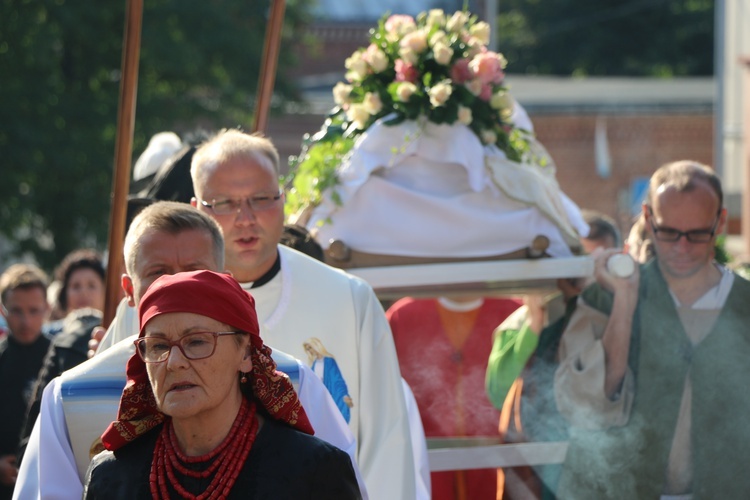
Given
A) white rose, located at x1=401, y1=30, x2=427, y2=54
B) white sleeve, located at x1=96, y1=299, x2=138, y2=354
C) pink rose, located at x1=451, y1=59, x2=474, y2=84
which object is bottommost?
white sleeve, located at x1=96, y1=299, x2=138, y2=354

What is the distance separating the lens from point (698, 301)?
538 cm

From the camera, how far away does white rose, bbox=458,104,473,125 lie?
19.0 feet

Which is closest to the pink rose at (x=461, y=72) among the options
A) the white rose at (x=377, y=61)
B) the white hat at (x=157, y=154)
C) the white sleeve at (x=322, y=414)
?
the white rose at (x=377, y=61)

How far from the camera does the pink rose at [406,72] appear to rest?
592cm

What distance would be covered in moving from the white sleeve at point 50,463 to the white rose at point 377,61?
2641 mm

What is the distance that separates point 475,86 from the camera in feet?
19.3

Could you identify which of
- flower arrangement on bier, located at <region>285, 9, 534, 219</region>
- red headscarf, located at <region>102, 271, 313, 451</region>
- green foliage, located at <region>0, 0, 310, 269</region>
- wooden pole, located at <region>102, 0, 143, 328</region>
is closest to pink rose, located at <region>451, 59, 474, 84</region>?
flower arrangement on bier, located at <region>285, 9, 534, 219</region>

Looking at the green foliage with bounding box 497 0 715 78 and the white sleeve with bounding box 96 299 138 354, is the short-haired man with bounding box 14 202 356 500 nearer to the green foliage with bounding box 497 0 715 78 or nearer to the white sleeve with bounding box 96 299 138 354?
the white sleeve with bounding box 96 299 138 354

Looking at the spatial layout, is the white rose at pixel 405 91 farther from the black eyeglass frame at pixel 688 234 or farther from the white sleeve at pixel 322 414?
the white sleeve at pixel 322 414

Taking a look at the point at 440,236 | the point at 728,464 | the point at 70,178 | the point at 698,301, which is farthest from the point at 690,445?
the point at 70,178

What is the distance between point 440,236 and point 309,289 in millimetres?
1043

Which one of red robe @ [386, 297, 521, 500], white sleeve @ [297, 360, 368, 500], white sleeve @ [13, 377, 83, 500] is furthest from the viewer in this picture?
red robe @ [386, 297, 521, 500]

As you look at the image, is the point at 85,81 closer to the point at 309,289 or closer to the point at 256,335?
the point at 309,289

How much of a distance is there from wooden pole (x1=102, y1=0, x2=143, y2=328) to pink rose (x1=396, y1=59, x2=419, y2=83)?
106 centimetres
